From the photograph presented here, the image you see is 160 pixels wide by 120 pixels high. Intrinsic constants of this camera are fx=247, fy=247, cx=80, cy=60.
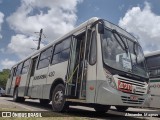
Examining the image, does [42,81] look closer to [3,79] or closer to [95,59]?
[95,59]

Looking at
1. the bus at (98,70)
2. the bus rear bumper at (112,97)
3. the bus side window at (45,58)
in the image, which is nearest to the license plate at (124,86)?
the bus at (98,70)

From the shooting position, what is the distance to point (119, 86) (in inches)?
293

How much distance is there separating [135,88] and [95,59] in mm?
1596

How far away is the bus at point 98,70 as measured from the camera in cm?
747

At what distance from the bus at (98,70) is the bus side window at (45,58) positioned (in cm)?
94

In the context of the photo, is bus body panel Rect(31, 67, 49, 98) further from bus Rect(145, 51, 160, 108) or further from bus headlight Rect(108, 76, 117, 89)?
bus Rect(145, 51, 160, 108)

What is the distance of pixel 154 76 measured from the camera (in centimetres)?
1194

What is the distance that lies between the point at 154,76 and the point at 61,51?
4.80 meters

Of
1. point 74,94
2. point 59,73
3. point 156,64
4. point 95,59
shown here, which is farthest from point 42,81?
point 156,64

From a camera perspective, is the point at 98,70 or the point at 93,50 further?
the point at 93,50

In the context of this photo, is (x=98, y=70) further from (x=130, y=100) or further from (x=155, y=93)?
(x=155, y=93)

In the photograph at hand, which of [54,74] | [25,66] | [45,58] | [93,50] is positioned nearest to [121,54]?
[93,50]

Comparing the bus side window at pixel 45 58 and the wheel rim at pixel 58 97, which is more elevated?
the bus side window at pixel 45 58

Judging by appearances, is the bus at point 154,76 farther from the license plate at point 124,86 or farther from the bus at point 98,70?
the license plate at point 124,86
